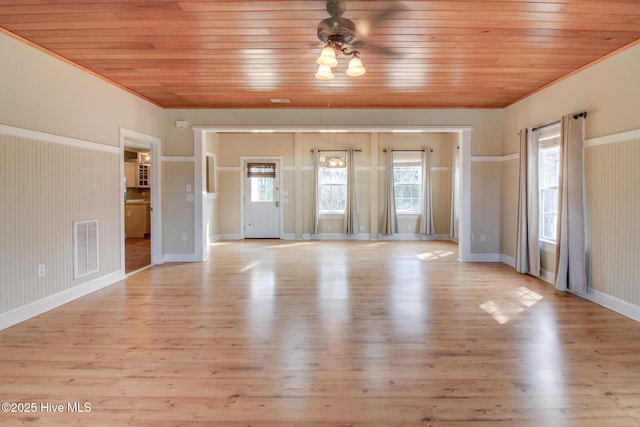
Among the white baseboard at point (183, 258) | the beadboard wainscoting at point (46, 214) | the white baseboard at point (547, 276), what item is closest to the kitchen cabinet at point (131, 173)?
the white baseboard at point (183, 258)

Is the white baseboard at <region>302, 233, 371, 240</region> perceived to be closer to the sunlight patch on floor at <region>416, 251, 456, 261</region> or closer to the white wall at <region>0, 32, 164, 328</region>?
the sunlight patch on floor at <region>416, 251, 456, 261</region>

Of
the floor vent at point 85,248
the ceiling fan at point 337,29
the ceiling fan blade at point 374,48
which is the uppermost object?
the ceiling fan blade at point 374,48

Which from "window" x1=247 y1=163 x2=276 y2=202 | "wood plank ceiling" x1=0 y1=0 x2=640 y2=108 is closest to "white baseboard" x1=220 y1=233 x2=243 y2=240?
"window" x1=247 y1=163 x2=276 y2=202

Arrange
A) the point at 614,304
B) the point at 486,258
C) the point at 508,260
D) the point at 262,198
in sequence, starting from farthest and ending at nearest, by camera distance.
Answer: the point at 262,198
the point at 486,258
the point at 508,260
the point at 614,304

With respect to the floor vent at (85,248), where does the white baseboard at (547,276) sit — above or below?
below

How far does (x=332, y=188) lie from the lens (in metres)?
9.24

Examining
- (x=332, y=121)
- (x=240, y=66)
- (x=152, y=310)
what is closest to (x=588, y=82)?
(x=332, y=121)

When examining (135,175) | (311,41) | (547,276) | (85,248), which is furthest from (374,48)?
(135,175)

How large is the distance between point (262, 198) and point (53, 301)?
19.2 feet

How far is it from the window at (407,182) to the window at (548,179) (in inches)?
160

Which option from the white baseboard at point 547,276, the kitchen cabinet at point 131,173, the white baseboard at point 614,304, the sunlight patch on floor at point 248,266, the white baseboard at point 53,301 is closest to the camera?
the white baseboard at point 53,301

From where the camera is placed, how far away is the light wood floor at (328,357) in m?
1.96

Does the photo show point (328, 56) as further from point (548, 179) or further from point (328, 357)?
point (548, 179)

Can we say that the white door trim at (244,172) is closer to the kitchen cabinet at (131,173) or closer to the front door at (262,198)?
the front door at (262,198)
